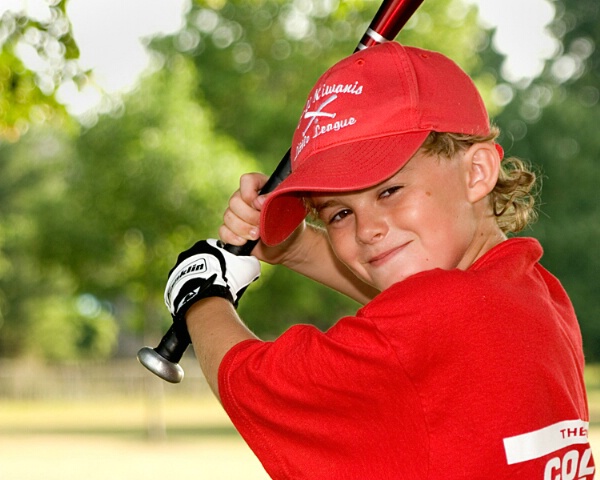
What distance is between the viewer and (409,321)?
1319 millimetres

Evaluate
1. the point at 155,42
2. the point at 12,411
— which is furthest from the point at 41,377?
the point at 155,42

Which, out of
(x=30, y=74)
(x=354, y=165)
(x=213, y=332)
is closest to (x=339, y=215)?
(x=354, y=165)

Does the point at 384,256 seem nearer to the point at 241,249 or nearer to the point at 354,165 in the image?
A: the point at 354,165

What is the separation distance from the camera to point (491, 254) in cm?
149

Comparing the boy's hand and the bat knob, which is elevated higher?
the boy's hand

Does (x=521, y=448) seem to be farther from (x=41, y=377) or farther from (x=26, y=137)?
(x=26, y=137)

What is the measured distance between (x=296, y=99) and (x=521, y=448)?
2236cm

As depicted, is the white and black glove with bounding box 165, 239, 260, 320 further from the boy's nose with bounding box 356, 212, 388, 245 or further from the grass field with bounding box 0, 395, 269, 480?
the grass field with bounding box 0, 395, 269, 480

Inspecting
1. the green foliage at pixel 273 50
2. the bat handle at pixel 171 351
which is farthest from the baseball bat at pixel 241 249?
the green foliage at pixel 273 50

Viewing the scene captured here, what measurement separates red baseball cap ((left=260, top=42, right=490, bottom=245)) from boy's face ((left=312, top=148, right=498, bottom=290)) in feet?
0.19

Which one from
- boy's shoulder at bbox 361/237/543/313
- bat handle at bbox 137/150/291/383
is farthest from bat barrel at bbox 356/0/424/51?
boy's shoulder at bbox 361/237/543/313

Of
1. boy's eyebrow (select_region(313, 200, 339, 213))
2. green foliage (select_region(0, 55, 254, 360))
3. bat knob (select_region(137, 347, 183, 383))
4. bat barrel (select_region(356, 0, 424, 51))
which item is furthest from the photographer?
green foliage (select_region(0, 55, 254, 360))

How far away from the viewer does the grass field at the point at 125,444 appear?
10.4 meters

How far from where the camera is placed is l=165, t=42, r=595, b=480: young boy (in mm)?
1329
